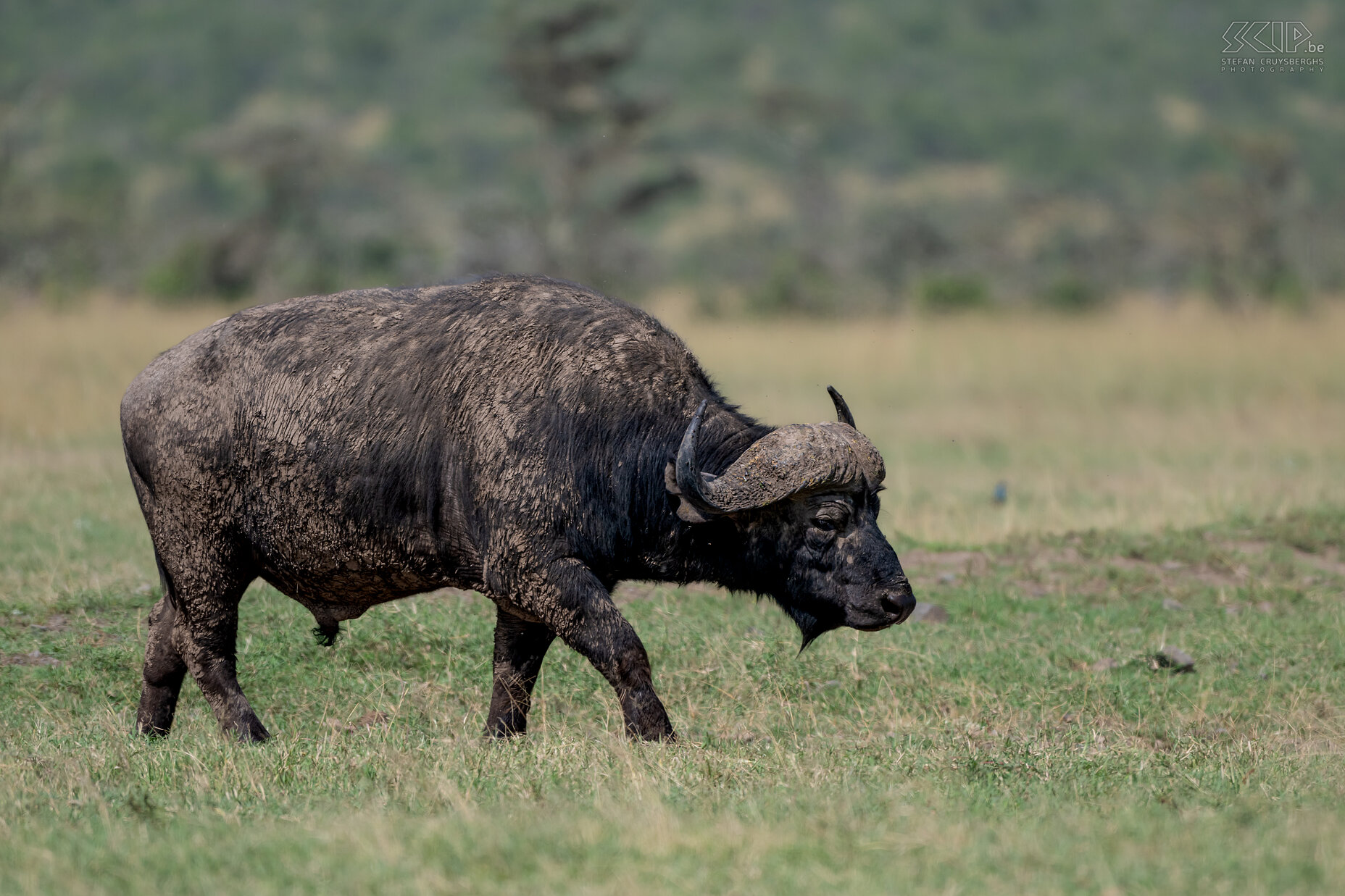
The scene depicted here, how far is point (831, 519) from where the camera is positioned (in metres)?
6.18

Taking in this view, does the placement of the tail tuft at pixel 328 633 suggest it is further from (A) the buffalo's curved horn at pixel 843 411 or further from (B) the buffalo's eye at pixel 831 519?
(A) the buffalo's curved horn at pixel 843 411

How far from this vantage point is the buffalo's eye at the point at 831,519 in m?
6.16

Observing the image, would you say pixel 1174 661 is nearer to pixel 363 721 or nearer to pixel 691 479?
pixel 691 479

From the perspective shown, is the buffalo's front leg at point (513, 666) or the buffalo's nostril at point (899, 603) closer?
the buffalo's nostril at point (899, 603)

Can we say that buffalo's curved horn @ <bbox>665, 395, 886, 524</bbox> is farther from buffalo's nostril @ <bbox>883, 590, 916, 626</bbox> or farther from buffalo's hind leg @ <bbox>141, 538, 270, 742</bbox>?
buffalo's hind leg @ <bbox>141, 538, 270, 742</bbox>

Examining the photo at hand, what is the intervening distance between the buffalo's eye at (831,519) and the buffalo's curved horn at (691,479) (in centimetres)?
41

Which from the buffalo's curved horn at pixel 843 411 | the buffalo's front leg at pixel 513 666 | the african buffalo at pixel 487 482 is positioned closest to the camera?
the african buffalo at pixel 487 482

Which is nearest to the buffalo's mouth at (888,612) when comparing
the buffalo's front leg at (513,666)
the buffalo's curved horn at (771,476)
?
the buffalo's curved horn at (771,476)

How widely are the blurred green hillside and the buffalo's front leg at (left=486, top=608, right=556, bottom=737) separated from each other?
52.1 ft

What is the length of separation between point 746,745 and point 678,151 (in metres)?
70.5

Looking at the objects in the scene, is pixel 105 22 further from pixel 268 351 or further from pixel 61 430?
pixel 268 351

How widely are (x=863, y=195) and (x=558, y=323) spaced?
224 feet

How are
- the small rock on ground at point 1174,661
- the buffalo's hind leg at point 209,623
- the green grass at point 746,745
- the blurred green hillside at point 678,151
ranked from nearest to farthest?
the green grass at point 746,745 < the buffalo's hind leg at point 209,623 < the small rock on ground at point 1174,661 < the blurred green hillside at point 678,151

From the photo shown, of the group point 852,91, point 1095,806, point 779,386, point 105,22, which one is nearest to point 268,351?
point 1095,806
